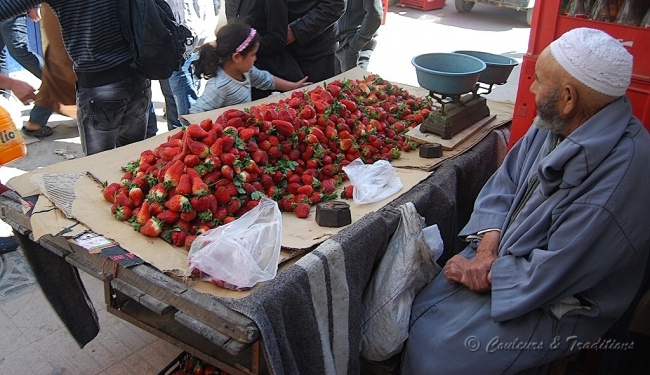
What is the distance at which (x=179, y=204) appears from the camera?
2.06m

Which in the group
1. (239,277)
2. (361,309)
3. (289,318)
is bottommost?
(361,309)

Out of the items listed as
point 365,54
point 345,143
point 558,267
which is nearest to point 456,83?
point 345,143

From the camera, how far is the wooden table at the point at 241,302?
1.77 meters

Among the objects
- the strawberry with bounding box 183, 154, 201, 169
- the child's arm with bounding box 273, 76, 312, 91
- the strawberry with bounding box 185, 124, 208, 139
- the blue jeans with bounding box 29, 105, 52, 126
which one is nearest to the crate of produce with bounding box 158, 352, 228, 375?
the strawberry with bounding box 183, 154, 201, 169

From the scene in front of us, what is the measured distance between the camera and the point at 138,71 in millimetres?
3152

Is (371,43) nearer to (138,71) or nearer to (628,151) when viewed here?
(138,71)

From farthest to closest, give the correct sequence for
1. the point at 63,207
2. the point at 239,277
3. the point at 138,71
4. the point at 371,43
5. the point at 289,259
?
the point at 371,43 < the point at 138,71 < the point at 63,207 < the point at 289,259 < the point at 239,277

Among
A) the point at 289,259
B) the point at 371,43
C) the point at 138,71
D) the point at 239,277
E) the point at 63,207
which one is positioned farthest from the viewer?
the point at 371,43

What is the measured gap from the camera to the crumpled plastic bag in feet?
7.32

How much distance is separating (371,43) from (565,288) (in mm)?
4347

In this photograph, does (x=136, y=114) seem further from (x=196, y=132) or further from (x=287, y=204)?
(x=287, y=204)

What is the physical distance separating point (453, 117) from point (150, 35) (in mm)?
1646

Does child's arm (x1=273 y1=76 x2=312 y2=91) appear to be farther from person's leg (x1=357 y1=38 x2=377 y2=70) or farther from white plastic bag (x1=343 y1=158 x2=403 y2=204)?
person's leg (x1=357 y1=38 x2=377 y2=70)

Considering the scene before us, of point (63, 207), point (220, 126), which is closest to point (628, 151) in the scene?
point (220, 126)
